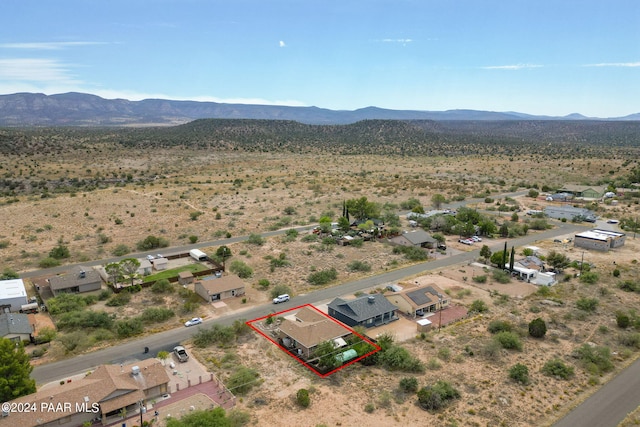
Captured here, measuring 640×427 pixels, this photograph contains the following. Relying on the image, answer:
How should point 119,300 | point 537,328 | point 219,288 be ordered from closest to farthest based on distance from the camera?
point 537,328
point 119,300
point 219,288

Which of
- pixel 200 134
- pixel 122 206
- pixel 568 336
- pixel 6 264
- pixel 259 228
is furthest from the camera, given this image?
pixel 200 134

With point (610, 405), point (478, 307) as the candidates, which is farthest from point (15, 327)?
point (610, 405)

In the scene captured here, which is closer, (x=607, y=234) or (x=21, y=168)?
(x=607, y=234)

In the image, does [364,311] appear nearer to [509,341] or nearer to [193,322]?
[509,341]

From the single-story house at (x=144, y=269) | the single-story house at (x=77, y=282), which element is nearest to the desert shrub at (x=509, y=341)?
the single-story house at (x=144, y=269)

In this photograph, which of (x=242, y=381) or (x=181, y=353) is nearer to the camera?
(x=242, y=381)

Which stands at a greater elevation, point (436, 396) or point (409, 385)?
point (436, 396)

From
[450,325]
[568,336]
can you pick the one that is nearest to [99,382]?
[450,325]

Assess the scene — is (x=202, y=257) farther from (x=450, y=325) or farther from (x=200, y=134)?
(x=200, y=134)
